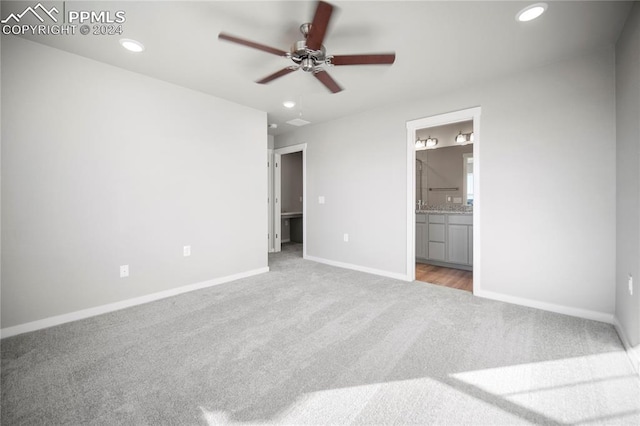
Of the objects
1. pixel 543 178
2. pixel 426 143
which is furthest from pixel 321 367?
pixel 426 143

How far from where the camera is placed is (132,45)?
2361 mm

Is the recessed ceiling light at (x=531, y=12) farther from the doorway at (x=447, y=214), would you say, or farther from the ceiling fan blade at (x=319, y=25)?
the ceiling fan blade at (x=319, y=25)

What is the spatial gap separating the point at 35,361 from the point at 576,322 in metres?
4.21

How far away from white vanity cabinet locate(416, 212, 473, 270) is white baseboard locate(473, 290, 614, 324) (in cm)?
125

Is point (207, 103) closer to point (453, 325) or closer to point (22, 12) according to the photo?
point (22, 12)

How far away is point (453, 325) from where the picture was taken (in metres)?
2.38

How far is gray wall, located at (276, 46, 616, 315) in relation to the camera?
8.02 feet

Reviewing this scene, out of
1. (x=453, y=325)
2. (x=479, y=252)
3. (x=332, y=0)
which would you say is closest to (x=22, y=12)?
(x=332, y=0)

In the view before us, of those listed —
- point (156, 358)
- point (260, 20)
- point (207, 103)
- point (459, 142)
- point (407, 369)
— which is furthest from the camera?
point (459, 142)

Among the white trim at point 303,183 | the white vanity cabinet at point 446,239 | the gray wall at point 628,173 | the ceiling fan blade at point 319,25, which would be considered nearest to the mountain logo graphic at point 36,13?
the ceiling fan blade at point 319,25

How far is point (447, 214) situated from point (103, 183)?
179 inches

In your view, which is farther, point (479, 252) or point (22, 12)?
point (479, 252)

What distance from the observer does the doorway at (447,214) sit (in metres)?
3.18

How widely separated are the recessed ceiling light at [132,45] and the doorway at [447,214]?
3026 mm
